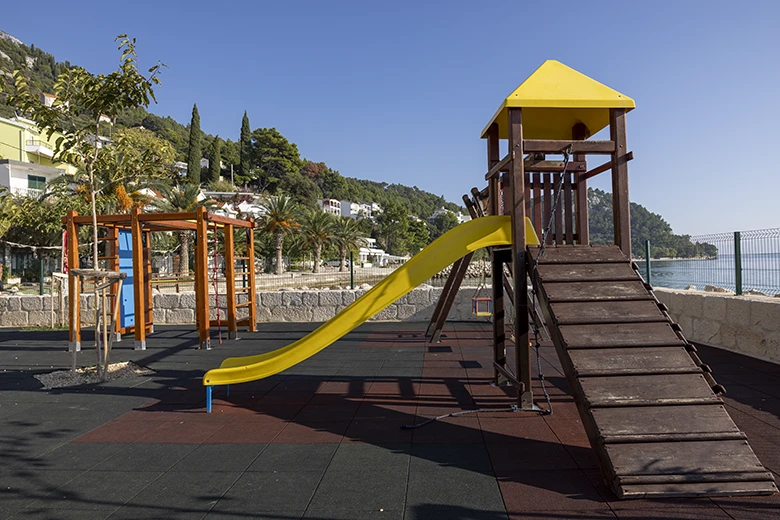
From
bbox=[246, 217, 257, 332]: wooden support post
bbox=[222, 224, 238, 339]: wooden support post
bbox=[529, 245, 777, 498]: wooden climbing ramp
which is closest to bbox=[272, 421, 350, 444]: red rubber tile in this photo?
bbox=[529, 245, 777, 498]: wooden climbing ramp

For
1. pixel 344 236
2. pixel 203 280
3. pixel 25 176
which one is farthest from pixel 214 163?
pixel 203 280

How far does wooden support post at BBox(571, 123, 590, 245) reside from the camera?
631cm

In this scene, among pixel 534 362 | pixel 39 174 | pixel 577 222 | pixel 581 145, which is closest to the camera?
pixel 581 145

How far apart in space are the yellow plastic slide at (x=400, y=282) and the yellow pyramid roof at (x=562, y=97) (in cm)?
114

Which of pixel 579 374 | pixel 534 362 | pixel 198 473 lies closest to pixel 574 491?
pixel 579 374

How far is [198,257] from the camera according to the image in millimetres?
10250

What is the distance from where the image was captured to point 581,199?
252 inches

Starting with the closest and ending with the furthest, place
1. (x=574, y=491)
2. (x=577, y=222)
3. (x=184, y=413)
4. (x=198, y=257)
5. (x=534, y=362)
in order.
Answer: (x=574, y=491) < (x=184, y=413) < (x=577, y=222) < (x=534, y=362) < (x=198, y=257)

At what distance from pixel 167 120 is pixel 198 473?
6027 inches

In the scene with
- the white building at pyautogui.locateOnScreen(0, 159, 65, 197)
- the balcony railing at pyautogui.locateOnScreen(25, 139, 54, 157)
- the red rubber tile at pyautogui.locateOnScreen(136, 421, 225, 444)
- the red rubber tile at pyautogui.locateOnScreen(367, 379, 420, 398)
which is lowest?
the red rubber tile at pyautogui.locateOnScreen(367, 379, 420, 398)

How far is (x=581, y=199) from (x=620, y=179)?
115 centimetres

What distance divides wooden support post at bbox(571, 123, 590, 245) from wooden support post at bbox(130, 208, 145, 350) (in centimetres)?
761

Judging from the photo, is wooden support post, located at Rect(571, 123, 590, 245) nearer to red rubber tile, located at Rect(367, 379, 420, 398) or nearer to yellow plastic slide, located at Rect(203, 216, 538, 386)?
yellow plastic slide, located at Rect(203, 216, 538, 386)

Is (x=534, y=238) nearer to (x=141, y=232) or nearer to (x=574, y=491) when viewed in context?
(x=574, y=491)
